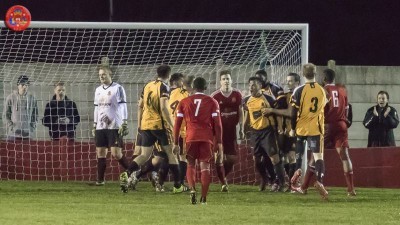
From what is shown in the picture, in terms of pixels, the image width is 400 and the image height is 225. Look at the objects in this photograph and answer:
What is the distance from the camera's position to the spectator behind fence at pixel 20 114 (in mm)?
24703

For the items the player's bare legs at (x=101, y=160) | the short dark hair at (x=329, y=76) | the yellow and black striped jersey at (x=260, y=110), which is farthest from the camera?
the player's bare legs at (x=101, y=160)

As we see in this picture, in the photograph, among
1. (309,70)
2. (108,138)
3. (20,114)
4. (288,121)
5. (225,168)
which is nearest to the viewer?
(309,70)

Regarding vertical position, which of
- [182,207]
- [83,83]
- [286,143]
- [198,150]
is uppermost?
[83,83]

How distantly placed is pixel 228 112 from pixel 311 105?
2.50 m

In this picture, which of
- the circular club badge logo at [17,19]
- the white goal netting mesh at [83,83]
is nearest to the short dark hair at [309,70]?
the white goal netting mesh at [83,83]

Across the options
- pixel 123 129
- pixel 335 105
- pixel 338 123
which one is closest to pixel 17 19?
pixel 123 129

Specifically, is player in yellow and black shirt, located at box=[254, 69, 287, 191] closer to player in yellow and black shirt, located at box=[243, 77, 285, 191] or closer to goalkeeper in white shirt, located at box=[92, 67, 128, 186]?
player in yellow and black shirt, located at box=[243, 77, 285, 191]

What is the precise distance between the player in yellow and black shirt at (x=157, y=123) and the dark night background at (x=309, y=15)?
18.2 meters

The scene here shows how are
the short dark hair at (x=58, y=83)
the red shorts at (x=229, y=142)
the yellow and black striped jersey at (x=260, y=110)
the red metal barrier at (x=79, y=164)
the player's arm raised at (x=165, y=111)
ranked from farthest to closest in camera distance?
→ 1. the red metal barrier at (x=79, y=164)
2. the short dark hair at (x=58, y=83)
3. the red shorts at (x=229, y=142)
4. the yellow and black striped jersey at (x=260, y=110)
5. the player's arm raised at (x=165, y=111)

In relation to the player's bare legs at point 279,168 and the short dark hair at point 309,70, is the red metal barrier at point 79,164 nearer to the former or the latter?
the player's bare legs at point 279,168

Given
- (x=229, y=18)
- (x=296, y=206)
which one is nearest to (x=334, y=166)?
(x=296, y=206)

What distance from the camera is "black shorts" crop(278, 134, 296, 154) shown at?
872 inches

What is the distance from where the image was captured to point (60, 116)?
2489 centimetres

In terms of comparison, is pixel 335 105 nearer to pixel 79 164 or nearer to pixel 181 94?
pixel 181 94
